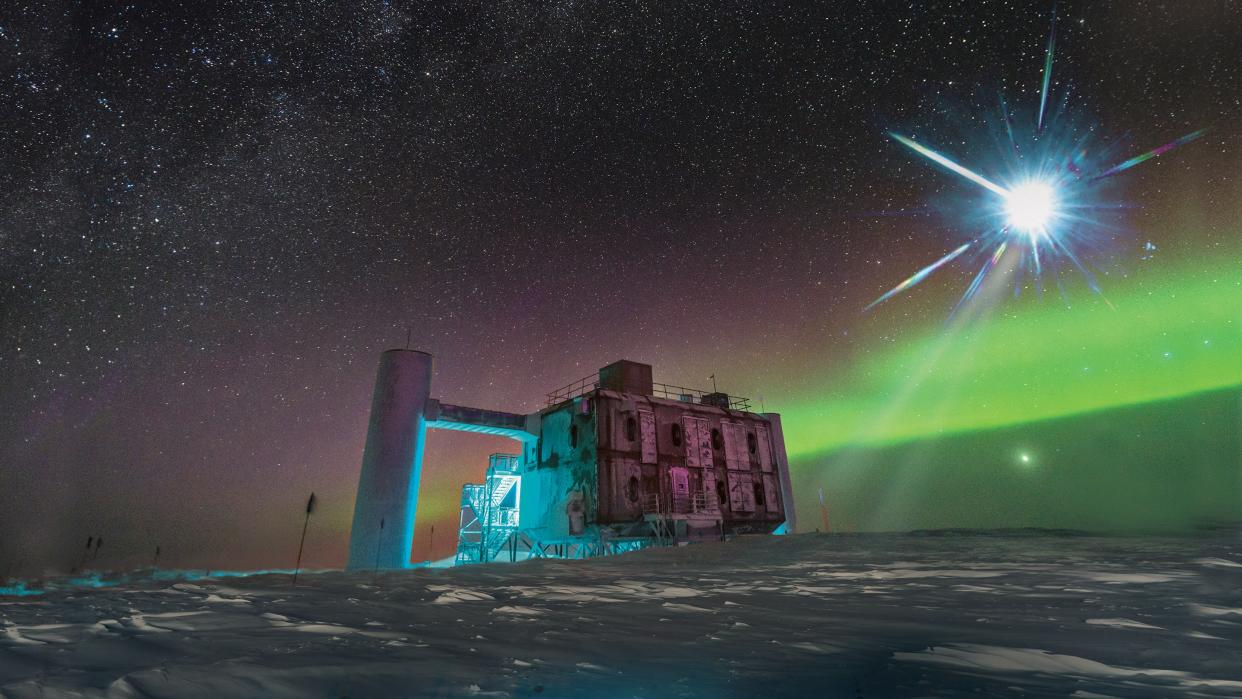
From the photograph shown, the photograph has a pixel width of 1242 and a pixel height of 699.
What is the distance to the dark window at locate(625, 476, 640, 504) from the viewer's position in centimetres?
2720

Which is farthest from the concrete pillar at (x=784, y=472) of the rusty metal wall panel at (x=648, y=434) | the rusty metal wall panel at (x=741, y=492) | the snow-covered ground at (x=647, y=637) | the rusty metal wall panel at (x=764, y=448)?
the snow-covered ground at (x=647, y=637)

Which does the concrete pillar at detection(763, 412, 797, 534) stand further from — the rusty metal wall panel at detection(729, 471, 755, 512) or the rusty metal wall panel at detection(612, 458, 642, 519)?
the rusty metal wall panel at detection(612, 458, 642, 519)

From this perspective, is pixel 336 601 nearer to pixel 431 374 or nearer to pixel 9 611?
pixel 9 611

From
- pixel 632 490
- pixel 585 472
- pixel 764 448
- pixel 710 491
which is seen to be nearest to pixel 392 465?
pixel 585 472

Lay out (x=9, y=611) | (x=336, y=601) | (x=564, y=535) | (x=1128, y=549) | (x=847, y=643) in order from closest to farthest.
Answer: (x=847, y=643) < (x=9, y=611) < (x=336, y=601) < (x=1128, y=549) < (x=564, y=535)

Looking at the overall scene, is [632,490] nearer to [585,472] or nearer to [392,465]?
[585,472]

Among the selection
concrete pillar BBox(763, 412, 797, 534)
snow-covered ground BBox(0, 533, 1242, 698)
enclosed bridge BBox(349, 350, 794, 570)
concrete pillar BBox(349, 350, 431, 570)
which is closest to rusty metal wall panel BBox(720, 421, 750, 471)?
enclosed bridge BBox(349, 350, 794, 570)

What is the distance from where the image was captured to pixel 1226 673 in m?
2.71

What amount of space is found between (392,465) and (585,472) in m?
9.91

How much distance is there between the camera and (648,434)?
29078mm

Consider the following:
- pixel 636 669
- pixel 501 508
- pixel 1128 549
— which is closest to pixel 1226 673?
pixel 636 669

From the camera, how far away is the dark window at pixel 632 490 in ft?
89.2

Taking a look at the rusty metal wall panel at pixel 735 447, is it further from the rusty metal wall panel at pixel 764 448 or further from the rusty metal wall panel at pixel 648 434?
the rusty metal wall panel at pixel 648 434

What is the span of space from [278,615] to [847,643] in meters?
4.60
